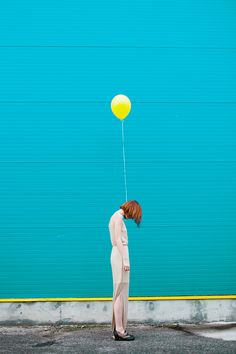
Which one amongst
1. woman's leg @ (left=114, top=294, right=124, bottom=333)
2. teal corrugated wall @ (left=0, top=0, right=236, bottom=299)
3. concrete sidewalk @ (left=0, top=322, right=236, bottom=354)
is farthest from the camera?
teal corrugated wall @ (left=0, top=0, right=236, bottom=299)

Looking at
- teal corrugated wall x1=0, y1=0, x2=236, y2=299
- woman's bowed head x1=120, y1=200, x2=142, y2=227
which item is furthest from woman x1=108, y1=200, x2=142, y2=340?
teal corrugated wall x1=0, y1=0, x2=236, y2=299

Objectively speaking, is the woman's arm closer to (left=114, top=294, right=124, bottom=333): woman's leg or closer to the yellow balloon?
(left=114, top=294, right=124, bottom=333): woman's leg

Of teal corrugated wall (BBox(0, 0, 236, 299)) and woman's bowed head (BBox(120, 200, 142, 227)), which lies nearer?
woman's bowed head (BBox(120, 200, 142, 227))

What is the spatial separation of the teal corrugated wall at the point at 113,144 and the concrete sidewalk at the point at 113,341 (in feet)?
1.59

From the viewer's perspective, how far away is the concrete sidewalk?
5.98 m

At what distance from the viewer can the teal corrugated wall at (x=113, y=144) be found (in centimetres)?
765

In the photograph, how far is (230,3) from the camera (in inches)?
315

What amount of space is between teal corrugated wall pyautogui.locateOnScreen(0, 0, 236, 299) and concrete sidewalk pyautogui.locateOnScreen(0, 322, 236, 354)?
0.48 m

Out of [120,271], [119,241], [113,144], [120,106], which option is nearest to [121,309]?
[120,271]

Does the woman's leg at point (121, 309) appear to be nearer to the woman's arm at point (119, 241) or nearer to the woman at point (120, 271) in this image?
the woman at point (120, 271)

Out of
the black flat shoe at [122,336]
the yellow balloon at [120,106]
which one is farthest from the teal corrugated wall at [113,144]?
the black flat shoe at [122,336]

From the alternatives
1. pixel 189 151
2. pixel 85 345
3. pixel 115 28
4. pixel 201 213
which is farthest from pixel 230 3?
pixel 85 345

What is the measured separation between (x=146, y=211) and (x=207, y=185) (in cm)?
94

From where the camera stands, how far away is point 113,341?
6.48 meters
